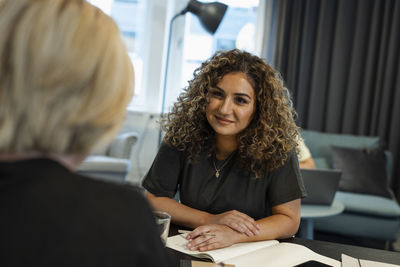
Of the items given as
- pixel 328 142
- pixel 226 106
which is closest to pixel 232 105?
pixel 226 106

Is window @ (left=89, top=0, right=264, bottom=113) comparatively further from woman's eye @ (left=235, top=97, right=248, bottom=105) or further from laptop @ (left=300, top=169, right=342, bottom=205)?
woman's eye @ (left=235, top=97, right=248, bottom=105)

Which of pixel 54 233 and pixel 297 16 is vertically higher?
pixel 297 16

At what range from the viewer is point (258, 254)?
1.00 m

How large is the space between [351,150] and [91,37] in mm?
3149

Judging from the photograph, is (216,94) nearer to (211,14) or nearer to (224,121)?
(224,121)

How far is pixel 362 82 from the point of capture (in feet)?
12.8

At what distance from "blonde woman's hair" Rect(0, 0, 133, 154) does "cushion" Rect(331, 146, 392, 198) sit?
118 inches

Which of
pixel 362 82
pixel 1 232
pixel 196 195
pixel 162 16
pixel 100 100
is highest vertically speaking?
pixel 162 16

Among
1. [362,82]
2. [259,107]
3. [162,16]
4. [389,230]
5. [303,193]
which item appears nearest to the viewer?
[303,193]

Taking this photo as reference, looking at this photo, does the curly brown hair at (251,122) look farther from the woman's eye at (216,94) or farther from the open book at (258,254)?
the open book at (258,254)

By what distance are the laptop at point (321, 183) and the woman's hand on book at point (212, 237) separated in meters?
0.81

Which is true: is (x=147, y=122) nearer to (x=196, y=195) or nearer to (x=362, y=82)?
(x=362, y=82)

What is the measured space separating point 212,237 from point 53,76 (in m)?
0.67

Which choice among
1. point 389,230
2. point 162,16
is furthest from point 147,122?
point 389,230
